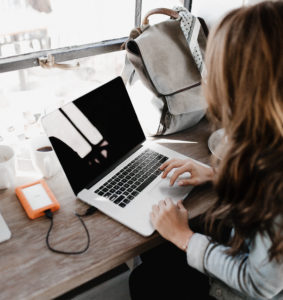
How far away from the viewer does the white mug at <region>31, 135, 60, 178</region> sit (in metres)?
0.99

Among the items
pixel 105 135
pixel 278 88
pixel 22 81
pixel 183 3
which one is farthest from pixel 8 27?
pixel 278 88

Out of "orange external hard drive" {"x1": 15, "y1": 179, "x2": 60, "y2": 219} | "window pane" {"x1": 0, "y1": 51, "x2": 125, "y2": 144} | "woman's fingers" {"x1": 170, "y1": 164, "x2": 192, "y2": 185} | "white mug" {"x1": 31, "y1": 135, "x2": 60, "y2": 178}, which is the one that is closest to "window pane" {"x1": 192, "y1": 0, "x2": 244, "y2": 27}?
Answer: "window pane" {"x1": 0, "y1": 51, "x2": 125, "y2": 144}

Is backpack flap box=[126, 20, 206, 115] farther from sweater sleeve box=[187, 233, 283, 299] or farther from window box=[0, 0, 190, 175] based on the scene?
sweater sleeve box=[187, 233, 283, 299]

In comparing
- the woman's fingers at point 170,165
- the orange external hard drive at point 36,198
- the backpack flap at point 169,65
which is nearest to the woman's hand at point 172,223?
the woman's fingers at point 170,165

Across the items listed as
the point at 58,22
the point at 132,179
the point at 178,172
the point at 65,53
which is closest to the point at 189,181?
the point at 178,172

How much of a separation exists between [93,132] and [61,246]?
13.9 inches

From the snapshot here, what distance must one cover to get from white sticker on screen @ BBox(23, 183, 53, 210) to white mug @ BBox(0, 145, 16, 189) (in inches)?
2.3

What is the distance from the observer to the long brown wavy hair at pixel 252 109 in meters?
0.61

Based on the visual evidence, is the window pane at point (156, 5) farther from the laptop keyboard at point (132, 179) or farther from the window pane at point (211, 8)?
the laptop keyboard at point (132, 179)

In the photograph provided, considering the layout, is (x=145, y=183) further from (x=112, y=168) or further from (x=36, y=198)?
(x=36, y=198)

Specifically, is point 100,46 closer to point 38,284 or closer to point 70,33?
point 70,33

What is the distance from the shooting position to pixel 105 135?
1.04m

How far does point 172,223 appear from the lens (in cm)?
84

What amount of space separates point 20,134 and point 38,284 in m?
0.68
